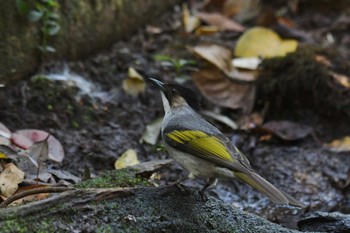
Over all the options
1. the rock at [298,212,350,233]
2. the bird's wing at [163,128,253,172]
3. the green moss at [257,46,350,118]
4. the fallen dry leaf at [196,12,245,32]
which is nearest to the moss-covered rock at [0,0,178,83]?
the fallen dry leaf at [196,12,245,32]

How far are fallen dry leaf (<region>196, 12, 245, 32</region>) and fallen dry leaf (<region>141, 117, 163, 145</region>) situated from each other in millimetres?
2382

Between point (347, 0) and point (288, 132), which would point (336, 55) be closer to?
point (288, 132)

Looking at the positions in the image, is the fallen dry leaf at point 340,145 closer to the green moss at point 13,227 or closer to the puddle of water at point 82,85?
the puddle of water at point 82,85

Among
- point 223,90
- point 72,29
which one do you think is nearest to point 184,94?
point 223,90

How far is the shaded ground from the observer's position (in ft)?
18.7

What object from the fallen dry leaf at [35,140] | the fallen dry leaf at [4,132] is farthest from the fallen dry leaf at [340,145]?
the fallen dry leaf at [4,132]

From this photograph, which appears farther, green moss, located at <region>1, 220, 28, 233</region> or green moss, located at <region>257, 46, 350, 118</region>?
green moss, located at <region>257, 46, 350, 118</region>

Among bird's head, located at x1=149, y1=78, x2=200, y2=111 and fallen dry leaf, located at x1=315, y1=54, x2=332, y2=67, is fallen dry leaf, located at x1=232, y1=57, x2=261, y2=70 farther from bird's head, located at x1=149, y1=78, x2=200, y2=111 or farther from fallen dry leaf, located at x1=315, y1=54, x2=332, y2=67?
bird's head, located at x1=149, y1=78, x2=200, y2=111

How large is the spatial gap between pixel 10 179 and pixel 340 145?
373 centimetres

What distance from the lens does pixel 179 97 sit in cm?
509

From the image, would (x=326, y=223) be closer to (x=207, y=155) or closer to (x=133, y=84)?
(x=207, y=155)

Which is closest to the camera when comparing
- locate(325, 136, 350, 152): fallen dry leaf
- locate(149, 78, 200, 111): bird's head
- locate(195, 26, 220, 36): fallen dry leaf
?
locate(149, 78, 200, 111): bird's head

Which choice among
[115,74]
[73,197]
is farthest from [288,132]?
[73,197]

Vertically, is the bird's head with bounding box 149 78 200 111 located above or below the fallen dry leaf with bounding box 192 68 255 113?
above
